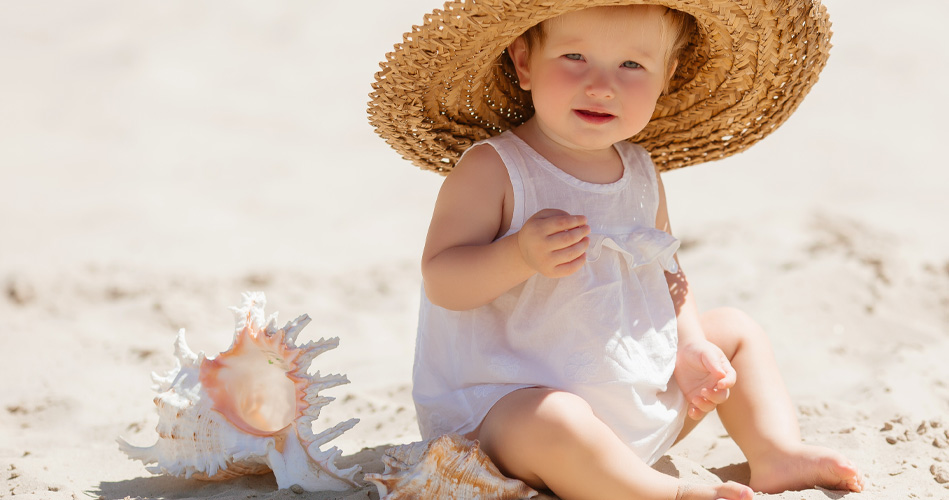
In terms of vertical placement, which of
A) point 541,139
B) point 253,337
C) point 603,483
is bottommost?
point 603,483

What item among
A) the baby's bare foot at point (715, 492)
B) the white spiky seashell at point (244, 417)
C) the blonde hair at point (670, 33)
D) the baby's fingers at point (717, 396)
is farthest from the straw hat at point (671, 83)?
the baby's bare foot at point (715, 492)

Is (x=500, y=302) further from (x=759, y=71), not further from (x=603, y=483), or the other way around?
(x=759, y=71)

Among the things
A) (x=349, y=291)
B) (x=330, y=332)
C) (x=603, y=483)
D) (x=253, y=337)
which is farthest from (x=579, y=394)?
(x=349, y=291)

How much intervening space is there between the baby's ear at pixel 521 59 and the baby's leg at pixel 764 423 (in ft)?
2.65

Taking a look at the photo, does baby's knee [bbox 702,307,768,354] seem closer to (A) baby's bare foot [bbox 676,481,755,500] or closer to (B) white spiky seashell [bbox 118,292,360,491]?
(A) baby's bare foot [bbox 676,481,755,500]

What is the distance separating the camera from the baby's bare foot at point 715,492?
1.99 metres

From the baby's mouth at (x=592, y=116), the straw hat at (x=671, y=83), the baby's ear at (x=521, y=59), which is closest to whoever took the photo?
the straw hat at (x=671, y=83)

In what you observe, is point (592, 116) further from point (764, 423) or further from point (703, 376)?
point (764, 423)

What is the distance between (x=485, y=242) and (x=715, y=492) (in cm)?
73

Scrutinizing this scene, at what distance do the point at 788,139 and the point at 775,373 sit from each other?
12.2ft

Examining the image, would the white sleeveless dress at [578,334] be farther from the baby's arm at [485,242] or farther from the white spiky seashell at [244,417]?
the white spiky seashell at [244,417]

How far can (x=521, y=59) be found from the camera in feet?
7.78

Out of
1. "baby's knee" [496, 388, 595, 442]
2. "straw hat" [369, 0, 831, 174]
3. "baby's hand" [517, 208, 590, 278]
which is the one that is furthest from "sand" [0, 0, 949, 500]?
"straw hat" [369, 0, 831, 174]

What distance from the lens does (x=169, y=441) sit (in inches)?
91.7
